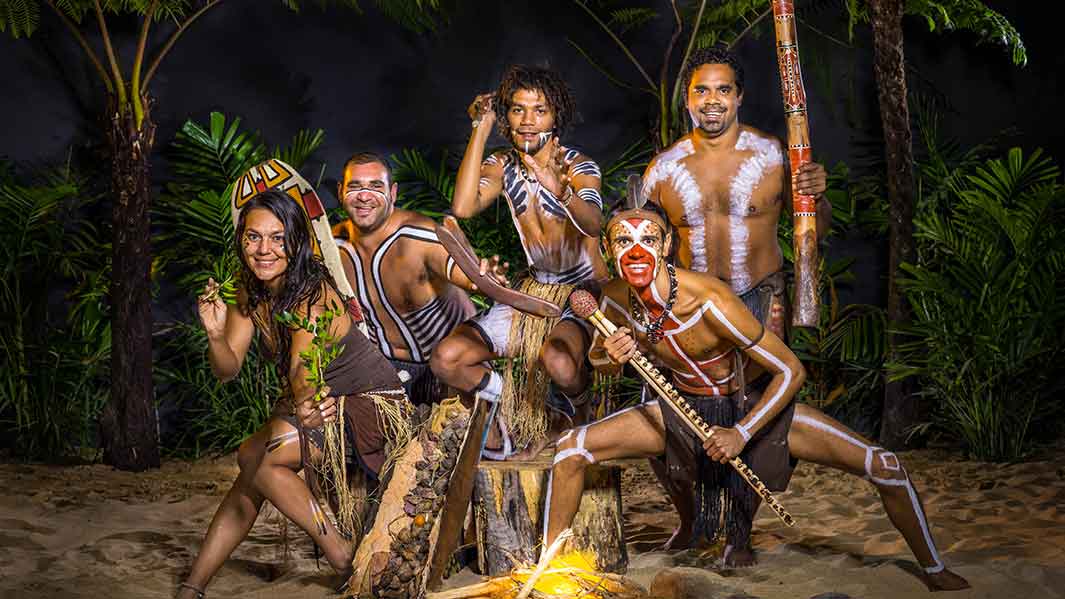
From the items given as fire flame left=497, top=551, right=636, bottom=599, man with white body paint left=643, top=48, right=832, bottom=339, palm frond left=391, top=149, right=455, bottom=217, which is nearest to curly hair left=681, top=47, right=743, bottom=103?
man with white body paint left=643, top=48, right=832, bottom=339

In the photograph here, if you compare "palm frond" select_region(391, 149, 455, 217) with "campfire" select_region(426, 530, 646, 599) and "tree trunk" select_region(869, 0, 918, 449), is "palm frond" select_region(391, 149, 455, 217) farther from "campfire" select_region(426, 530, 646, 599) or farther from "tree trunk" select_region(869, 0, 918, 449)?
"campfire" select_region(426, 530, 646, 599)

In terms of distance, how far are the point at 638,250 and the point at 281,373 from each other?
4.13 ft

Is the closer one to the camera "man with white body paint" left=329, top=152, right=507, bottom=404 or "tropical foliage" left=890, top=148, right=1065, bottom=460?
"man with white body paint" left=329, top=152, right=507, bottom=404

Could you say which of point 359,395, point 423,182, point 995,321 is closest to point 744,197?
point 359,395

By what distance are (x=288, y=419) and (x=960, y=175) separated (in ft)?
14.2

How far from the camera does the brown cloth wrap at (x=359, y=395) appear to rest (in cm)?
406

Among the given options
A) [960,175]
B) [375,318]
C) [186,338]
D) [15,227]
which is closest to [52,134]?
[15,227]

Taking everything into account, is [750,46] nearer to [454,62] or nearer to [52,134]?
[454,62]

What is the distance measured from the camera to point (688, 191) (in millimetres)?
4406

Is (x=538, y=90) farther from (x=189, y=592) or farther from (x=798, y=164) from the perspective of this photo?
(x=189, y=592)

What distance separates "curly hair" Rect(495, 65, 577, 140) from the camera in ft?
14.6

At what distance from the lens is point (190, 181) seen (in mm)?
6887

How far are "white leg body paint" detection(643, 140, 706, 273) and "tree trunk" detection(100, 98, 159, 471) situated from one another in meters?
2.85

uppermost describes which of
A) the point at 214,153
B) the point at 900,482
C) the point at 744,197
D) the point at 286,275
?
the point at 214,153
